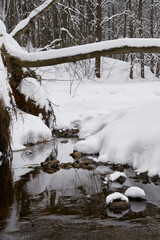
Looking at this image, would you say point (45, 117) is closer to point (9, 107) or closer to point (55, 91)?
point (9, 107)

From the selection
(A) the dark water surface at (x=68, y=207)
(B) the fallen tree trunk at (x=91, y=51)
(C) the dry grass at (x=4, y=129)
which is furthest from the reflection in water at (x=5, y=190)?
(B) the fallen tree trunk at (x=91, y=51)

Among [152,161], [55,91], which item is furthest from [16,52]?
[55,91]

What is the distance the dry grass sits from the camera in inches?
248

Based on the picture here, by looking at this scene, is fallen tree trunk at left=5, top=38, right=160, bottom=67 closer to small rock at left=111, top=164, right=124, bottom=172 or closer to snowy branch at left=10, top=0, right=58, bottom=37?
small rock at left=111, top=164, right=124, bottom=172


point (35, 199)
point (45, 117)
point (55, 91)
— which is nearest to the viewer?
point (35, 199)

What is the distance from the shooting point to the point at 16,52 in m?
6.29

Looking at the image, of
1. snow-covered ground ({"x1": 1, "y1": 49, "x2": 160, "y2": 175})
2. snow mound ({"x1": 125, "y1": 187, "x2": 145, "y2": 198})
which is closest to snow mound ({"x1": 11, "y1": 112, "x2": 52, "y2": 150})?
snow-covered ground ({"x1": 1, "y1": 49, "x2": 160, "y2": 175})

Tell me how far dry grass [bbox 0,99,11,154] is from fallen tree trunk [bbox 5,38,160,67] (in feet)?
3.48

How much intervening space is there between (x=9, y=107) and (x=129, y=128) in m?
2.90

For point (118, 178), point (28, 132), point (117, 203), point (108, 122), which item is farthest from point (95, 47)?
point (28, 132)

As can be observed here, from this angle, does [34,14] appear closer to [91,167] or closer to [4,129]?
[4,129]

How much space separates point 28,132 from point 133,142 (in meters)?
3.92

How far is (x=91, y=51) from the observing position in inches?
219

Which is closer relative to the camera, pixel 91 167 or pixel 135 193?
pixel 135 193
